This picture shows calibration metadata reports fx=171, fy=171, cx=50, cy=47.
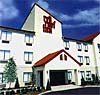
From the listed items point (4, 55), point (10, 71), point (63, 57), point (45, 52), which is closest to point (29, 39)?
point (45, 52)

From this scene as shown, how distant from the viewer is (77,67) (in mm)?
32719

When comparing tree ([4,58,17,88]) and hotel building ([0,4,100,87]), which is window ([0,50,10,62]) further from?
tree ([4,58,17,88])

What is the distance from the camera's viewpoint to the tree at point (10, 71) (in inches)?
1030

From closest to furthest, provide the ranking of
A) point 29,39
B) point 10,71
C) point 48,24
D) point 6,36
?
point 10,71, point 6,36, point 29,39, point 48,24

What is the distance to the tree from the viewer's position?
26.2 m

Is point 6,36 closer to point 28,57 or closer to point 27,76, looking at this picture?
point 28,57

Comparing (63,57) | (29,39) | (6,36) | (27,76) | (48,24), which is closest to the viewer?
(6,36)

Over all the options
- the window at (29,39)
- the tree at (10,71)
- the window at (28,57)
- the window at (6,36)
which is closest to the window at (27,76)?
the window at (28,57)

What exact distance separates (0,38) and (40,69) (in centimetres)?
848

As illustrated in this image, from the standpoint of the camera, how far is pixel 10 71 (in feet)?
86.3

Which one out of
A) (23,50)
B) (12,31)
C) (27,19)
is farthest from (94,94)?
(27,19)

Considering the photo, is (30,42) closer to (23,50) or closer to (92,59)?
(23,50)

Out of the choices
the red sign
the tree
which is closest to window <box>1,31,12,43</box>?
the tree

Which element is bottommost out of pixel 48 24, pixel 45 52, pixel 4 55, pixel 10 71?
pixel 10 71
